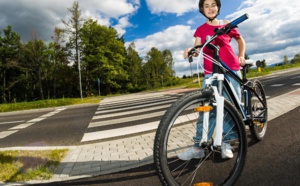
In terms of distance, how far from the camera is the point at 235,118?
7.41ft

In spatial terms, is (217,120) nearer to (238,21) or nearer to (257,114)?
(238,21)

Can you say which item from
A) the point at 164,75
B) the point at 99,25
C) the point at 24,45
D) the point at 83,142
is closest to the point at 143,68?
the point at 164,75

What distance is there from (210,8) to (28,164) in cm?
377

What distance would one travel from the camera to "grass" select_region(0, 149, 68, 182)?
337cm

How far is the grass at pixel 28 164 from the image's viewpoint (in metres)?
3.37

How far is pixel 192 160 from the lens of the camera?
281cm

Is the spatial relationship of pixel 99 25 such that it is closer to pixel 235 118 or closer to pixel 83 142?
pixel 83 142

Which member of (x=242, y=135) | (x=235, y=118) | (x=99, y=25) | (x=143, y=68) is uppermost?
(x=99, y=25)

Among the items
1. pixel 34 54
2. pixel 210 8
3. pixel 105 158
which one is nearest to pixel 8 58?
pixel 34 54

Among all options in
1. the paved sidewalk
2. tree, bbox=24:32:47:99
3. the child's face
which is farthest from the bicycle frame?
tree, bbox=24:32:47:99

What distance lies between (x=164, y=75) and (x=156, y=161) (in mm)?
69649

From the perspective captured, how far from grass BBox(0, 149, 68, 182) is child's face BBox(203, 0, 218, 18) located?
10.3 feet

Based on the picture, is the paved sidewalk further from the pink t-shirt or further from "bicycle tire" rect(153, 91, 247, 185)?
the pink t-shirt

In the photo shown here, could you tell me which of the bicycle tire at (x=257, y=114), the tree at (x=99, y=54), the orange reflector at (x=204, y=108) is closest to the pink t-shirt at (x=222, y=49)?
the bicycle tire at (x=257, y=114)
